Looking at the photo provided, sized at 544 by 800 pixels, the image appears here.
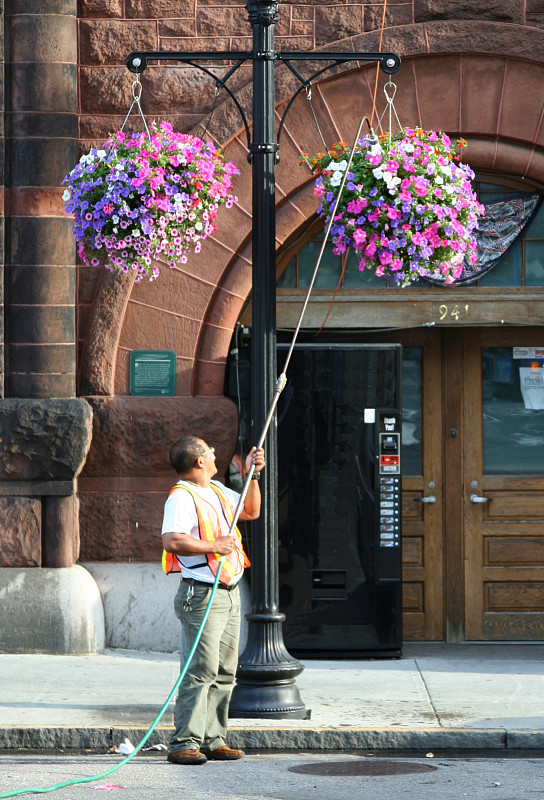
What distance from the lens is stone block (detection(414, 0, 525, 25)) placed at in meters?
9.82

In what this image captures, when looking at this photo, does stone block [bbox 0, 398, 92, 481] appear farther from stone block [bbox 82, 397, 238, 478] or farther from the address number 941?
the address number 941

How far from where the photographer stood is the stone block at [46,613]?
31.1 feet

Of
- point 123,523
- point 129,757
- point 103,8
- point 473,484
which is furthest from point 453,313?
point 129,757

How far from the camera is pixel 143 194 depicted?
785 cm

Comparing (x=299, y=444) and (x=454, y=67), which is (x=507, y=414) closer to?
(x=299, y=444)

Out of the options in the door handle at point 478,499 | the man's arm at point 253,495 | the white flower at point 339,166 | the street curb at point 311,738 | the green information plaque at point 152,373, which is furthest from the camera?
the door handle at point 478,499

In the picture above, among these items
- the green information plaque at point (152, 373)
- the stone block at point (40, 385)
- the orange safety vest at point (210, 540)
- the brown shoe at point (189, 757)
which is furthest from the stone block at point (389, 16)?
the brown shoe at point (189, 757)

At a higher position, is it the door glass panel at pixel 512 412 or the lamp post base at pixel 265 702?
the door glass panel at pixel 512 412

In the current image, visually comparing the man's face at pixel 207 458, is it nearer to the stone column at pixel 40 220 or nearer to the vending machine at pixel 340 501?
the vending machine at pixel 340 501

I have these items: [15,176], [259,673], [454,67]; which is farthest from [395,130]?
[259,673]

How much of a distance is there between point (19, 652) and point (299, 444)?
2.64 m

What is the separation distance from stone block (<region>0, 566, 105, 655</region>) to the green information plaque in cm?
154

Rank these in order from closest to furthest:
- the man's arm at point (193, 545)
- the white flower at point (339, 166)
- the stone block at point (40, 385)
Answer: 1. the man's arm at point (193, 545)
2. the white flower at point (339, 166)
3. the stone block at point (40, 385)

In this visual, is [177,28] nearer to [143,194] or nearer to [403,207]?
[143,194]
